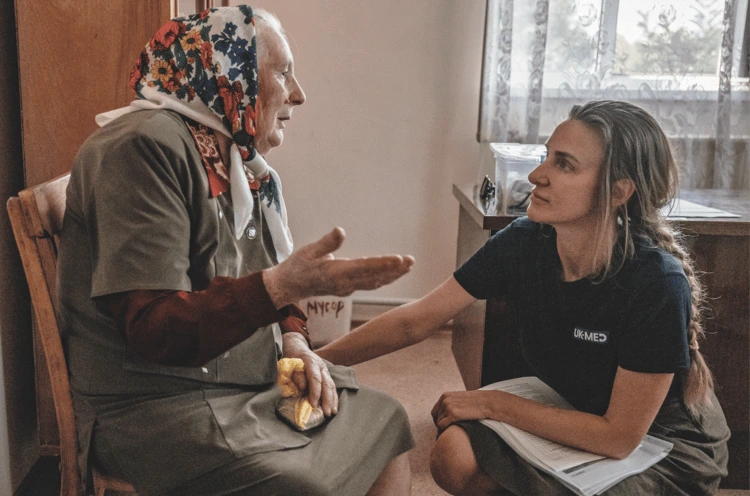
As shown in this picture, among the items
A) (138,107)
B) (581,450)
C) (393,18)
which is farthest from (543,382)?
(393,18)

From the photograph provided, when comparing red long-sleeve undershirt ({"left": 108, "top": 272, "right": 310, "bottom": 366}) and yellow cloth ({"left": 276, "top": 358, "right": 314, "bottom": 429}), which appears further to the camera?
yellow cloth ({"left": 276, "top": 358, "right": 314, "bottom": 429})

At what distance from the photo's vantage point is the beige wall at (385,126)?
9.78ft

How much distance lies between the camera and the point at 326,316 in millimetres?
2918

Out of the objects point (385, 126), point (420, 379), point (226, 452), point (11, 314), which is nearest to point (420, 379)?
point (420, 379)

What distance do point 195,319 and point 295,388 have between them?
0.34m

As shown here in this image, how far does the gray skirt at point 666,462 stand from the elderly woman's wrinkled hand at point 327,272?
55cm

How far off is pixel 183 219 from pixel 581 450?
80 cm

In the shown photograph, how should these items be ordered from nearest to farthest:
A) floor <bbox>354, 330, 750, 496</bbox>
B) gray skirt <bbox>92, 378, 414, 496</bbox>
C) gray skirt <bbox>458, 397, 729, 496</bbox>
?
gray skirt <bbox>92, 378, 414, 496</bbox> → gray skirt <bbox>458, 397, 729, 496</bbox> → floor <bbox>354, 330, 750, 496</bbox>

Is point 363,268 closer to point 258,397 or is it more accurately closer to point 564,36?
point 258,397

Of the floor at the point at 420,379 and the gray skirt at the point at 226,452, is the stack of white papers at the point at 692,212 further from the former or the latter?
the gray skirt at the point at 226,452

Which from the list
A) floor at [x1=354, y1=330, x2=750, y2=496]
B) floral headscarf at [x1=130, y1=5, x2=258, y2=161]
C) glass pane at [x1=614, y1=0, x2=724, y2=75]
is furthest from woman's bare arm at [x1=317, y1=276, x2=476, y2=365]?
glass pane at [x1=614, y1=0, x2=724, y2=75]

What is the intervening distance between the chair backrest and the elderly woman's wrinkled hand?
39 cm

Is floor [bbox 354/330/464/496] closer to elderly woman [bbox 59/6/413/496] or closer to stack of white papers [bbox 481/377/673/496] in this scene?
stack of white papers [bbox 481/377/673/496]

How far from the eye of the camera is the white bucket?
291 centimetres
